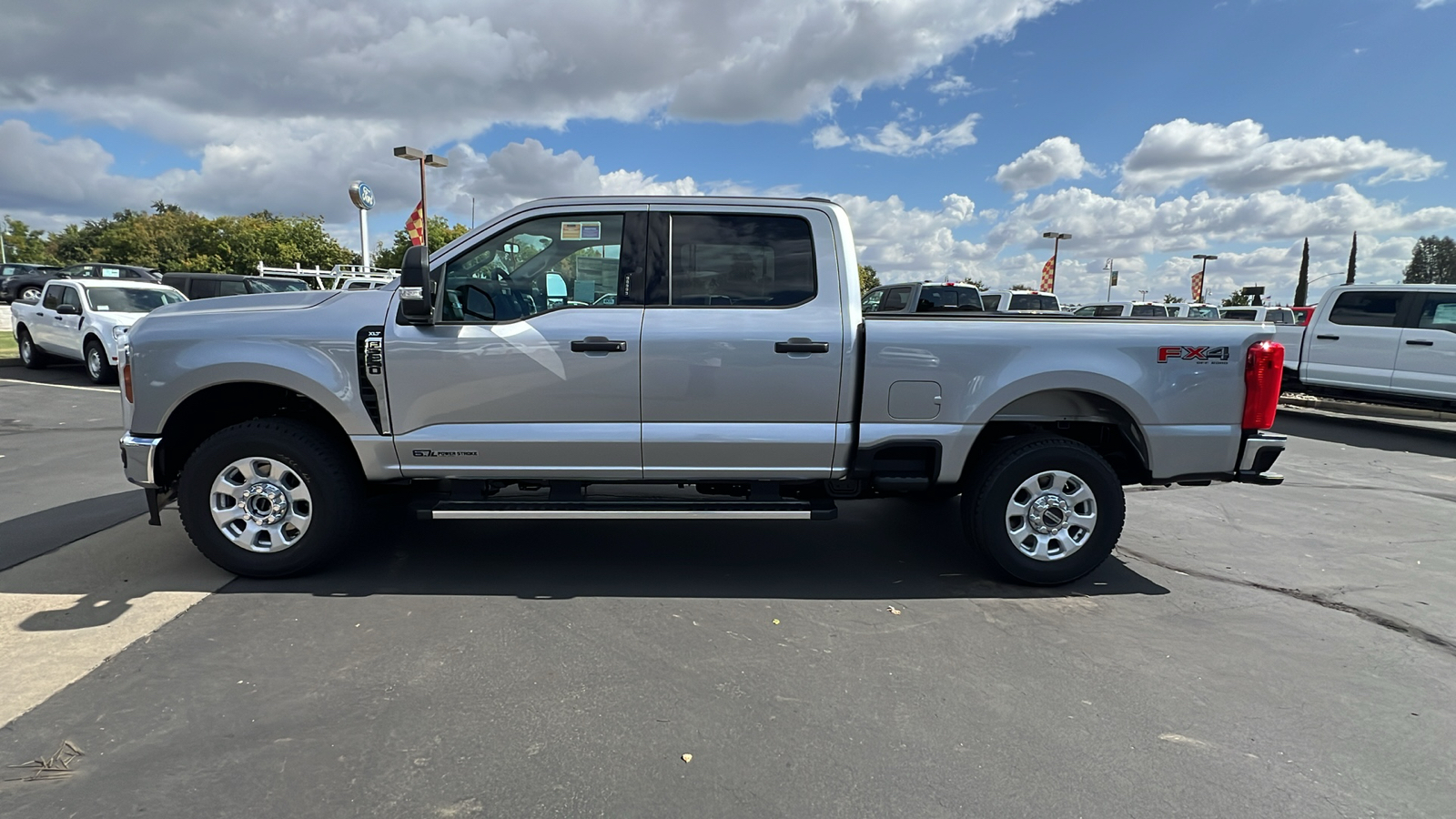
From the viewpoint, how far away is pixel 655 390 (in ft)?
13.5

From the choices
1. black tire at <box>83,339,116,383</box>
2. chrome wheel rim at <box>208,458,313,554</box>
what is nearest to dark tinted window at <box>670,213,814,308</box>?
chrome wheel rim at <box>208,458,313,554</box>

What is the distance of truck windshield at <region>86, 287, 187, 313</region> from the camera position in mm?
12375

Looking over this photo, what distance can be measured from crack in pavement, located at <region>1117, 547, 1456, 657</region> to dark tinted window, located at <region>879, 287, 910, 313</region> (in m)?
10.8

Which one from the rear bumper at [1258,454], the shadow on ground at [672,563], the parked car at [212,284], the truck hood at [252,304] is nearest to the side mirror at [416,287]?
the truck hood at [252,304]

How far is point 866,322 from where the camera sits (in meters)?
4.20

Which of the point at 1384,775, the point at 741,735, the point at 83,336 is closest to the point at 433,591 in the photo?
the point at 741,735

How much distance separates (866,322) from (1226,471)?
222cm

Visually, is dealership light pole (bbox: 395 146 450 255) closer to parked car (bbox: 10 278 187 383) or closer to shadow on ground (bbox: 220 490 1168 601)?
parked car (bbox: 10 278 187 383)

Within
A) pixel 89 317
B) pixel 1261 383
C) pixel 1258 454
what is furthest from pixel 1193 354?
pixel 89 317

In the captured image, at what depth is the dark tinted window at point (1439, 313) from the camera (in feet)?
33.6

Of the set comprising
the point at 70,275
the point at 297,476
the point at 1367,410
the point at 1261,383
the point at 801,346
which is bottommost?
the point at 1367,410

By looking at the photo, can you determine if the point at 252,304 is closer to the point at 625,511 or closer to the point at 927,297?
the point at 625,511

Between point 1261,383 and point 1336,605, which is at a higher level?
point 1261,383

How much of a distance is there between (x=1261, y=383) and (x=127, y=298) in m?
15.4
